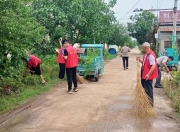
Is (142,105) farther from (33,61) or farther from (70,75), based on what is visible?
(33,61)

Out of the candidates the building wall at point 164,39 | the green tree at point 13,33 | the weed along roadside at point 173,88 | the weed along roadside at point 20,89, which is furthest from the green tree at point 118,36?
the green tree at point 13,33

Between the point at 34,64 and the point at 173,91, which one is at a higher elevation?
the point at 34,64

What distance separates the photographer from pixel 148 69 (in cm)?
704

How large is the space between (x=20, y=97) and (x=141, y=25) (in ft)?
144


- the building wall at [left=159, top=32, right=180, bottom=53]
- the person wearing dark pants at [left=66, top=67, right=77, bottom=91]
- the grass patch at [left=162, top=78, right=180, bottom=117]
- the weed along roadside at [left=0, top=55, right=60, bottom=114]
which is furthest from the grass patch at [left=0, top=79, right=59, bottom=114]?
the building wall at [left=159, top=32, right=180, bottom=53]

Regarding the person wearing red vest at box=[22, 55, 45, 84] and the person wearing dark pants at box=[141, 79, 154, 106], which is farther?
the person wearing red vest at box=[22, 55, 45, 84]

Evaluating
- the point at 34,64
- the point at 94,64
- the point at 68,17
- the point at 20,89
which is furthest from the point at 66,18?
the point at 20,89

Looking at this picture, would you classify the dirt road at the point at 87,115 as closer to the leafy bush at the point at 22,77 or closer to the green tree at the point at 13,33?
the leafy bush at the point at 22,77

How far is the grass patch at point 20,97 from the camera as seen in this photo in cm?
750

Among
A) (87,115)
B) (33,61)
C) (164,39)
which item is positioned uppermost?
(164,39)

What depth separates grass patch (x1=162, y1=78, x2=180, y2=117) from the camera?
7.56 m

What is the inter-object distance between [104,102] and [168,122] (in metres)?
2.28

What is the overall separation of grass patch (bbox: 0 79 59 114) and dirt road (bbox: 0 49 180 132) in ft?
1.15

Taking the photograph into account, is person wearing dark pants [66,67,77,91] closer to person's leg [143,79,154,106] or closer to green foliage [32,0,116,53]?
person's leg [143,79,154,106]
